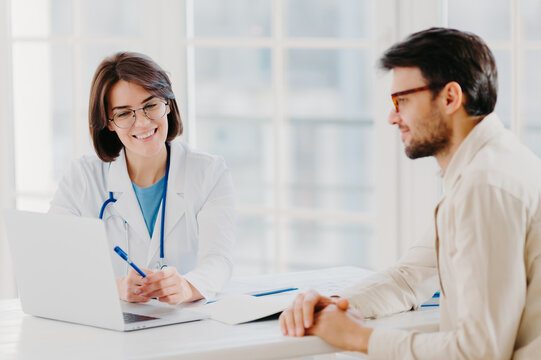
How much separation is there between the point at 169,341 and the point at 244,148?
9.68 m

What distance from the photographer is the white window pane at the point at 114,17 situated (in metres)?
11.0

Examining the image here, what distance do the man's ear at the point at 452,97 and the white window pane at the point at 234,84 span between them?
940 cm

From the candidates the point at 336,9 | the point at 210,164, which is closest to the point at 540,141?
the point at 336,9

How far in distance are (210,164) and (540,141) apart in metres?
7.19

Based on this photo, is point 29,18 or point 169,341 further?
point 29,18

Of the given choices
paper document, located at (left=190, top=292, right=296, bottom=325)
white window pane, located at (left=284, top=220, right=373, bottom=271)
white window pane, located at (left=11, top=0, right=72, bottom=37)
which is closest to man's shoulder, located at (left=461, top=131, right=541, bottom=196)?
paper document, located at (left=190, top=292, right=296, bottom=325)

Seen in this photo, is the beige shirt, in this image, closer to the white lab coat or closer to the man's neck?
the man's neck

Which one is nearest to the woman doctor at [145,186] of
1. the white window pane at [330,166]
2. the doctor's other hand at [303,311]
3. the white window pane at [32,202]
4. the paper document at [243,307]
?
the paper document at [243,307]

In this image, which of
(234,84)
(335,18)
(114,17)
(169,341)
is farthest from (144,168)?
(335,18)

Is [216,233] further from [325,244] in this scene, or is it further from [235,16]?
[235,16]

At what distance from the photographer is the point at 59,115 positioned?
10.8m

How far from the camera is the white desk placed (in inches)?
59.5

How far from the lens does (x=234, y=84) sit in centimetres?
1162

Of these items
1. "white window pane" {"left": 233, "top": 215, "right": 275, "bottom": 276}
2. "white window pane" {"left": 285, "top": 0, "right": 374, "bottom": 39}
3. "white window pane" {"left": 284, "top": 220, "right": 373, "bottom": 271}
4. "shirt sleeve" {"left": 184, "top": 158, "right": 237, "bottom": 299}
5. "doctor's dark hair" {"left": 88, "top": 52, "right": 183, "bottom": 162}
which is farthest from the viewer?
"white window pane" {"left": 285, "top": 0, "right": 374, "bottom": 39}
